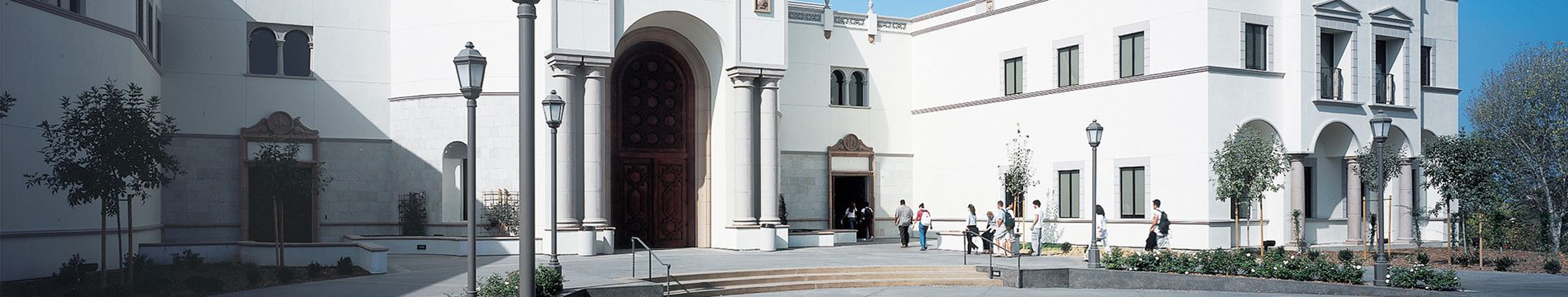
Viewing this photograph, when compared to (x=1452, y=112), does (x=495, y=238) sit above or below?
below

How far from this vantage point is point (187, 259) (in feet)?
80.5

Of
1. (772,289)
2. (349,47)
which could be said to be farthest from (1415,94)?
(349,47)

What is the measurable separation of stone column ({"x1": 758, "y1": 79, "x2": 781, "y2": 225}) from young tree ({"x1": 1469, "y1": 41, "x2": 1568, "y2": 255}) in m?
17.1

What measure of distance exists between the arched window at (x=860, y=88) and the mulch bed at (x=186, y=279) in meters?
19.9

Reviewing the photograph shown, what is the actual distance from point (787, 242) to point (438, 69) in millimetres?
9841

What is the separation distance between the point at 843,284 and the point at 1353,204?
17.1m

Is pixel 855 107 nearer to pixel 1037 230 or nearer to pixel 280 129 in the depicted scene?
pixel 1037 230

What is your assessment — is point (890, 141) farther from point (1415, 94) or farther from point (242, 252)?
point (242, 252)

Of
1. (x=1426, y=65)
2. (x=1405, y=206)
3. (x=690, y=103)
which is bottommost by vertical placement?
(x=1405, y=206)

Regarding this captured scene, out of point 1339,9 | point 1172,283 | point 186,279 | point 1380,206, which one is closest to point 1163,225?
point 1172,283

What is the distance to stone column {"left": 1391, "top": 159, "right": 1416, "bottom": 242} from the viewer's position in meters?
34.2

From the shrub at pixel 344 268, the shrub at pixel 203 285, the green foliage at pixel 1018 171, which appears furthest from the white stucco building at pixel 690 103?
the shrub at pixel 203 285

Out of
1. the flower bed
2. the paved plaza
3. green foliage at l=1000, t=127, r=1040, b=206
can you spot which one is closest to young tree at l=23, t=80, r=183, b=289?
the paved plaza

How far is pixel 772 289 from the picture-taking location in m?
23.1
